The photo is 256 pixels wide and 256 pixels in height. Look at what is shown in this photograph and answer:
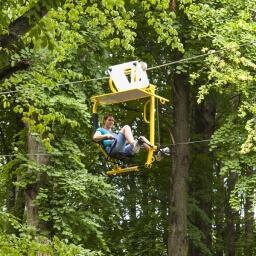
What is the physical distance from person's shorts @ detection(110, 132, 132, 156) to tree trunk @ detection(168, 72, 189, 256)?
5562 mm

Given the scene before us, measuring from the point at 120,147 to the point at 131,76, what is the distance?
109 centimetres

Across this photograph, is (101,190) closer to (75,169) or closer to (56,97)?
(75,169)

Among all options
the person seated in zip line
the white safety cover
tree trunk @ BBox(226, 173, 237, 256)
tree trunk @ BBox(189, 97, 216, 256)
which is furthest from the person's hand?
tree trunk @ BBox(226, 173, 237, 256)

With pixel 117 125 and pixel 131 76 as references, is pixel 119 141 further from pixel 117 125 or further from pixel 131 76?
pixel 117 125

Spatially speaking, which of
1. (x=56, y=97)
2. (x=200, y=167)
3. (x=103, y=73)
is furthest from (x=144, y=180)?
(x=56, y=97)

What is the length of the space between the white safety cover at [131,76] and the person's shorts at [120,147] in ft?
2.43

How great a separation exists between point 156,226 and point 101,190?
637cm

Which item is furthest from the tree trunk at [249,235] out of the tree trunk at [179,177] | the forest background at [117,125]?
the tree trunk at [179,177]

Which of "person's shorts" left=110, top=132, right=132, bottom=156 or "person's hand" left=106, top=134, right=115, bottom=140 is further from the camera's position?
"person's shorts" left=110, top=132, right=132, bottom=156

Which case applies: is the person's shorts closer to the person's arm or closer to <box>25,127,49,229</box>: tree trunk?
the person's arm

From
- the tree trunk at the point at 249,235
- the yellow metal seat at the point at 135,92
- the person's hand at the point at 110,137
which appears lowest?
the tree trunk at the point at 249,235

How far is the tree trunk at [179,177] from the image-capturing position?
14500 mm

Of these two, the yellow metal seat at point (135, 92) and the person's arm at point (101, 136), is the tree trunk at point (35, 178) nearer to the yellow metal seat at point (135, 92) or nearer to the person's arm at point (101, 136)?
the person's arm at point (101, 136)

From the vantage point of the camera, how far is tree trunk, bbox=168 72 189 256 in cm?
1450
